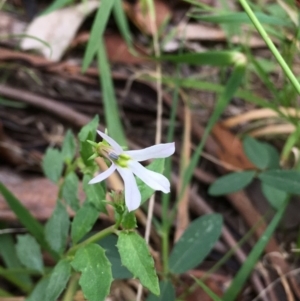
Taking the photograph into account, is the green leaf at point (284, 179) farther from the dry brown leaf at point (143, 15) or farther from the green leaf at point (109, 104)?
the dry brown leaf at point (143, 15)

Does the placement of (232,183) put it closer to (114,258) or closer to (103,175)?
(114,258)

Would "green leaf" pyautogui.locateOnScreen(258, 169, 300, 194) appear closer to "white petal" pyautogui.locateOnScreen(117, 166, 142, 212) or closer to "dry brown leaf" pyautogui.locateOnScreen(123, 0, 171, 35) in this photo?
"white petal" pyautogui.locateOnScreen(117, 166, 142, 212)

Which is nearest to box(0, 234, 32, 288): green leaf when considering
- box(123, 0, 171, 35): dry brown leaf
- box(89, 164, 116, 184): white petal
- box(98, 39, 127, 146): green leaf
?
box(98, 39, 127, 146): green leaf

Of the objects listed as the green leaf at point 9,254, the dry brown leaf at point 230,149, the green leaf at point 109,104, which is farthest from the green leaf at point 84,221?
the dry brown leaf at point 230,149

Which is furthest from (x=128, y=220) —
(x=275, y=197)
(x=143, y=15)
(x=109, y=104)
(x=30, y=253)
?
(x=143, y=15)

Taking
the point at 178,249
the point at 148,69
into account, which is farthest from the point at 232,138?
the point at 178,249
